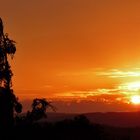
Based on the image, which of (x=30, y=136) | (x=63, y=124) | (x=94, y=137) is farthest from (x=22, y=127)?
(x=94, y=137)

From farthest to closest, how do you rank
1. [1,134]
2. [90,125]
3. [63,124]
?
[90,125] < [63,124] < [1,134]

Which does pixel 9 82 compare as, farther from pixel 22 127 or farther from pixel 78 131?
pixel 78 131

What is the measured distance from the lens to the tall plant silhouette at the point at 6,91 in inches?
1415

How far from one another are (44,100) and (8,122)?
267 cm

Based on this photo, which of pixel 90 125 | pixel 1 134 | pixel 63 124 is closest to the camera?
pixel 1 134

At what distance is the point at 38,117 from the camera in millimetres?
36500

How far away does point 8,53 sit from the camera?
3609 cm

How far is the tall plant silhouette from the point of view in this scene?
35938 millimetres

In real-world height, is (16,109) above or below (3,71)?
below

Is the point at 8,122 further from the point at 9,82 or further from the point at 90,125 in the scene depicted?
the point at 90,125

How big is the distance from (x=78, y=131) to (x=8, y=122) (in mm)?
5137

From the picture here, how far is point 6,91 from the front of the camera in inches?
1433

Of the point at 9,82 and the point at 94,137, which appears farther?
the point at 94,137

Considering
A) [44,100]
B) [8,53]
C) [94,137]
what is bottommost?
[94,137]
